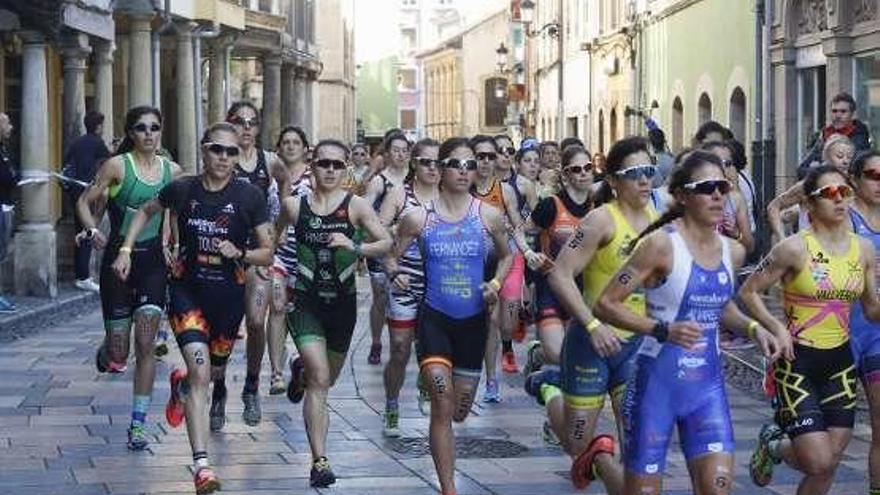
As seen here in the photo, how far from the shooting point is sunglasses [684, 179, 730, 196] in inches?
275

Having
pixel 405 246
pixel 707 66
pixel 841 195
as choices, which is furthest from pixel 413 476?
pixel 707 66

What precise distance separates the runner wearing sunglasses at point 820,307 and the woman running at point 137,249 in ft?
12.9

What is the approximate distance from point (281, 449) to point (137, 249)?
4.52ft

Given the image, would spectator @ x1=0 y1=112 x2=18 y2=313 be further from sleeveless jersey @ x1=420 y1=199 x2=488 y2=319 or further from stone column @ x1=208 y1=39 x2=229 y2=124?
stone column @ x1=208 y1=39 x2=229 y2=124

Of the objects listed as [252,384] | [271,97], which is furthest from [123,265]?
[271,97]

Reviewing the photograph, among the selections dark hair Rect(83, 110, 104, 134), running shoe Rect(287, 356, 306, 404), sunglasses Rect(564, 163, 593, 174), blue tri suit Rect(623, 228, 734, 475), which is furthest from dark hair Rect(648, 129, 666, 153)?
blue tri suit Rect(623, 228, 734, 475)

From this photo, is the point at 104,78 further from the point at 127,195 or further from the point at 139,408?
the point at 139,408

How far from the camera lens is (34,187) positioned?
19531 mm

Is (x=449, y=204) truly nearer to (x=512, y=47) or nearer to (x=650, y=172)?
(x=650, y=172)

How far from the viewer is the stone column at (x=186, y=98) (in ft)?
103

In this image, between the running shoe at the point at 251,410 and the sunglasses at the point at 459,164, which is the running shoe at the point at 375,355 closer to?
the running shoe at the point at 251,410

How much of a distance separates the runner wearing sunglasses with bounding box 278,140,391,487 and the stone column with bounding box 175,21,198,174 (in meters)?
21.8

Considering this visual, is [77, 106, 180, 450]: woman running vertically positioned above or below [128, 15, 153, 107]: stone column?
below

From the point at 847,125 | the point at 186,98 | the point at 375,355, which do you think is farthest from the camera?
the point at 186,98
